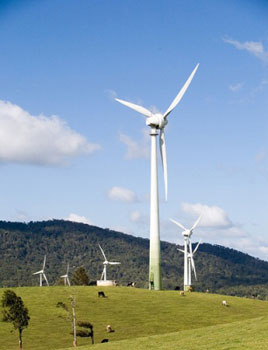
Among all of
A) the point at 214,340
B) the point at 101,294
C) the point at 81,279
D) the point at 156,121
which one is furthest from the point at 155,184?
the point at 214,340

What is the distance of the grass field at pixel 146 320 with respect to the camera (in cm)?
4597

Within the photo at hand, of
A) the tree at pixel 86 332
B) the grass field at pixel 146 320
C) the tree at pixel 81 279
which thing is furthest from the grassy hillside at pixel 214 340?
the tree at pixel 81 279

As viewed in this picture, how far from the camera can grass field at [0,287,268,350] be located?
46.0 metres

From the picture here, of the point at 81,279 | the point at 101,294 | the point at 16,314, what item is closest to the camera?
the point at 16,314

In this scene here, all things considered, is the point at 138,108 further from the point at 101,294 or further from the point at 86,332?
the point at 86,332

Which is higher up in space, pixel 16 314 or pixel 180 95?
pixel 180 95

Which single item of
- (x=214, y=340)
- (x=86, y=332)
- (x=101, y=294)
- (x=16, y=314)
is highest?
(x=101, y=294)

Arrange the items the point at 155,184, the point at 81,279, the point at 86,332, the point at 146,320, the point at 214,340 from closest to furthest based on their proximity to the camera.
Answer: the point at 214,340
the point at 86,332
the point at 146,320
the point at 155,184
the point at 81,279

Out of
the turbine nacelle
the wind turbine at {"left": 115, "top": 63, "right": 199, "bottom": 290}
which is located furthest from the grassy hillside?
the turbine nacelle

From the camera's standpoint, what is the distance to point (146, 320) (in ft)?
230

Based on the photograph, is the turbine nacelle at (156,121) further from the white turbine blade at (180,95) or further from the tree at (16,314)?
the tree at (16,314)

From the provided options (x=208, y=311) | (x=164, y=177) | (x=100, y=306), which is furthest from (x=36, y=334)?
(x=164, y=177)

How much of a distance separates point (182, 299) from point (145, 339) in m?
34.6

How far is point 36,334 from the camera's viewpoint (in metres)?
64.6
